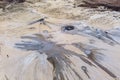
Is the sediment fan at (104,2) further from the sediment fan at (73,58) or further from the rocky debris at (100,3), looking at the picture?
the sediment fan at (73,58)

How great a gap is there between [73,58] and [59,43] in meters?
0.19

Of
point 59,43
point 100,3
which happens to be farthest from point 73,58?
point 100,3

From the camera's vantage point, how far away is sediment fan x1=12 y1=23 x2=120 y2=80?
5.00ft

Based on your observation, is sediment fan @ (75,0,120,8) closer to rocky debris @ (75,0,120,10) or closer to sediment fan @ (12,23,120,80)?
rocky debris @ (75,0,120,10)

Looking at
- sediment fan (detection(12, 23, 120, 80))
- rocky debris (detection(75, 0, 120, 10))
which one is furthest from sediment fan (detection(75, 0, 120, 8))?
sediment fan (detection(12, 23, 120, 80))

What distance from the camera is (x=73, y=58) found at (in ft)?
5.45

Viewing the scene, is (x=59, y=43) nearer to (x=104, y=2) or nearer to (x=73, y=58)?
(x=73, y=58)

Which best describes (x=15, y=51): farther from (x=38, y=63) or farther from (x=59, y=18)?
(x=59, y=18)

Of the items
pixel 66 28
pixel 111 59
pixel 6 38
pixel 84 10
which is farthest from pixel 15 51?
pixel 84 10

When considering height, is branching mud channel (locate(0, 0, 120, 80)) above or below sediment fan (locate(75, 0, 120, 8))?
below

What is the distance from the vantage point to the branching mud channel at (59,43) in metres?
1.55

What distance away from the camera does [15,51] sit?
1.74 metres

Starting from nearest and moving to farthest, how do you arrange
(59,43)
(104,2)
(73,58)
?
(73,58) → (59,43) → (104,2)

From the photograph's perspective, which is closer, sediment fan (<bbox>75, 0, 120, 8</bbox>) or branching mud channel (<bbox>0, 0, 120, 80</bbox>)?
branching mud channel (<bbox>0, 0, 120, 80</bbox>)
